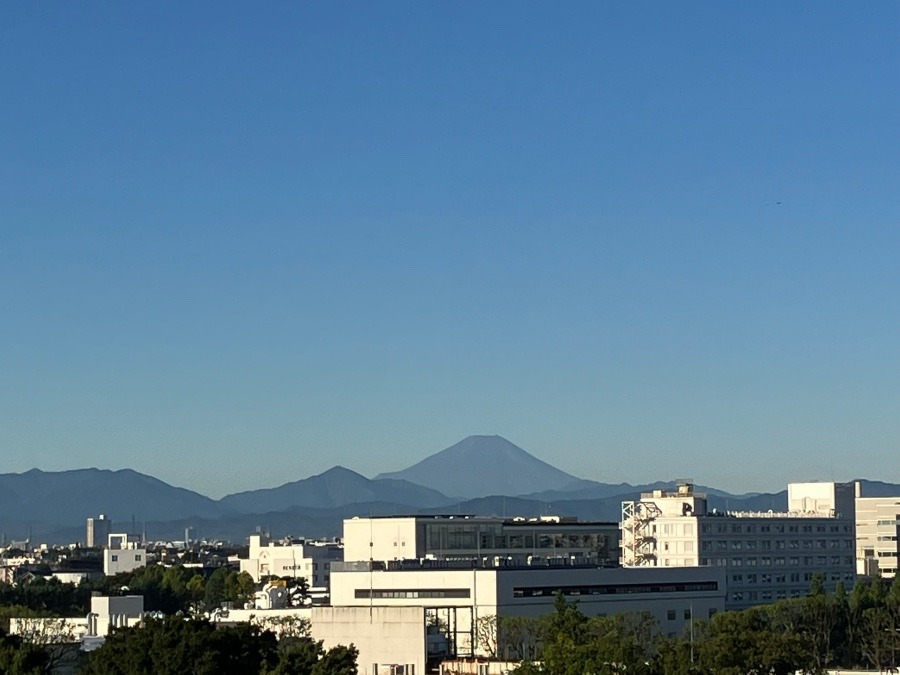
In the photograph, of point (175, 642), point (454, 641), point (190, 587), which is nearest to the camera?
point (175, 642)

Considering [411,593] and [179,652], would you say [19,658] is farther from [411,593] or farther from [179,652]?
[411,593]

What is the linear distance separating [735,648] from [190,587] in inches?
3498

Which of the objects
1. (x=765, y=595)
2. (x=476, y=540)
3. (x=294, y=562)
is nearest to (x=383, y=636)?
(x=476, y=540)

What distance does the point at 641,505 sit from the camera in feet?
413

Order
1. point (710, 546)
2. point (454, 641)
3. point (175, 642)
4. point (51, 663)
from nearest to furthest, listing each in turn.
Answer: point (175, 642) < point (51, 663) < point (454, 641) < point (710, 546)

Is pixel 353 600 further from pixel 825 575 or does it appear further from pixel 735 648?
pixel 825 575

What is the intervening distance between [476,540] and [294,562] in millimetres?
65575

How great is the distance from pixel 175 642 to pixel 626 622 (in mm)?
35743

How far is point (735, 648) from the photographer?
55.7 m

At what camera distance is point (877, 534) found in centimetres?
16425

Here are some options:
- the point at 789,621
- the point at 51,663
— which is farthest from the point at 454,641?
the point at 51,663

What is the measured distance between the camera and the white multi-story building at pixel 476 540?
105375mm

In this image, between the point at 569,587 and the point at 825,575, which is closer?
the point at 569,587

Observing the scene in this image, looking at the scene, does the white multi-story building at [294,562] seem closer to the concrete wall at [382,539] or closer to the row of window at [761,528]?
the row of window at [761,528]
